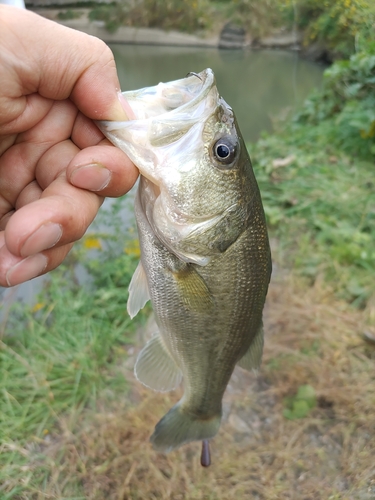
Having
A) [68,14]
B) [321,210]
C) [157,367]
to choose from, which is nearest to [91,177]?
[157,367]

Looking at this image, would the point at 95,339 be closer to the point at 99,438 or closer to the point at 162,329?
the point at 99,438

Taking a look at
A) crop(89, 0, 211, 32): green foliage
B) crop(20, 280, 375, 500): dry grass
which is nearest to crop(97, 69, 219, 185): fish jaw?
crop(20, 280, 375, 500): dry grass

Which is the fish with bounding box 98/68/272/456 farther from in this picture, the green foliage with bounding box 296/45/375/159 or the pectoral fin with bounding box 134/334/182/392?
the green foliage with bounding box 296/45/375/159

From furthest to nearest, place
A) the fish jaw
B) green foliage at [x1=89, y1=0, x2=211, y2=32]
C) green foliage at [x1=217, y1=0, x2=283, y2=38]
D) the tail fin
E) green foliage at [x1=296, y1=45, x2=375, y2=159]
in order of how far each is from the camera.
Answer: green foliage at [x1=89, y1=0, x2=211, y2=32] → green foliage at [x1=217, y1=0, x2=283, y2=38] → green foliage at [x1=296, y1=45, x2=375, y2=159] → the tail fin → the fish jaw

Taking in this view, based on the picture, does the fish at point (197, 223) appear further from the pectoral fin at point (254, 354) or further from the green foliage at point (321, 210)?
the green foliage at point (321, 210)

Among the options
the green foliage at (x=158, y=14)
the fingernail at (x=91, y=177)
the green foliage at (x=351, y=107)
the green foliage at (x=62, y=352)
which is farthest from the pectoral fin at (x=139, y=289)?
the green foliage at (x=158, y=14)

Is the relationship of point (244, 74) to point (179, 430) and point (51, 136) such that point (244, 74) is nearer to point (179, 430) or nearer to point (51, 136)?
point (51, 136)
